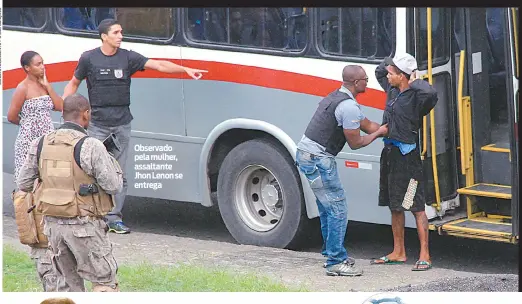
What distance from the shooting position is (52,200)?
8023mm

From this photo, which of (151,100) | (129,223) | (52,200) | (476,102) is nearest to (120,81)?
(151,100)

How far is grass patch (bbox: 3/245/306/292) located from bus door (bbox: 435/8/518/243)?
139cm

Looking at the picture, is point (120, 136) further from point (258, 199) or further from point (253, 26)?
point (253, 26)

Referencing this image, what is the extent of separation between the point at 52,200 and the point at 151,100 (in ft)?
6.63

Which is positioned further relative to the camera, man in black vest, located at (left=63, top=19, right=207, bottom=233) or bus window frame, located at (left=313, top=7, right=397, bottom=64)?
man in black vest, located at (left=63, top=19, right=207, bottom=233)

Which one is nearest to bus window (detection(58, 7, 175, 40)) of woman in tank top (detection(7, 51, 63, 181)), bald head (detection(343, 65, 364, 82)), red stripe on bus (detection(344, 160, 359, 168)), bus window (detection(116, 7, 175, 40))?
bus window (detection(116, 7, 175, 40))

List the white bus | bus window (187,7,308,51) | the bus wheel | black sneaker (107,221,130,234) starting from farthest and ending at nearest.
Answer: black sneaker (107,221,130,234), the bus wheel, bus window (187,7,308,51), the white bus

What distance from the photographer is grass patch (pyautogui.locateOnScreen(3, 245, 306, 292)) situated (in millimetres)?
9172

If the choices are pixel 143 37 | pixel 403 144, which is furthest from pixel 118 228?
pixel 403 144

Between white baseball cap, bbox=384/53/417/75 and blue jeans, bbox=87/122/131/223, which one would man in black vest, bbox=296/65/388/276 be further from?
blue jeans, bbox=87/122/131/223

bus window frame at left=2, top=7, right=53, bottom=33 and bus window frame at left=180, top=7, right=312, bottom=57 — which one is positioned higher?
bus window frame at left=2, top=7, right=53, bottom=33

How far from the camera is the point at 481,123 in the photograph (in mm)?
9469

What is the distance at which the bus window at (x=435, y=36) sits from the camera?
905cm
